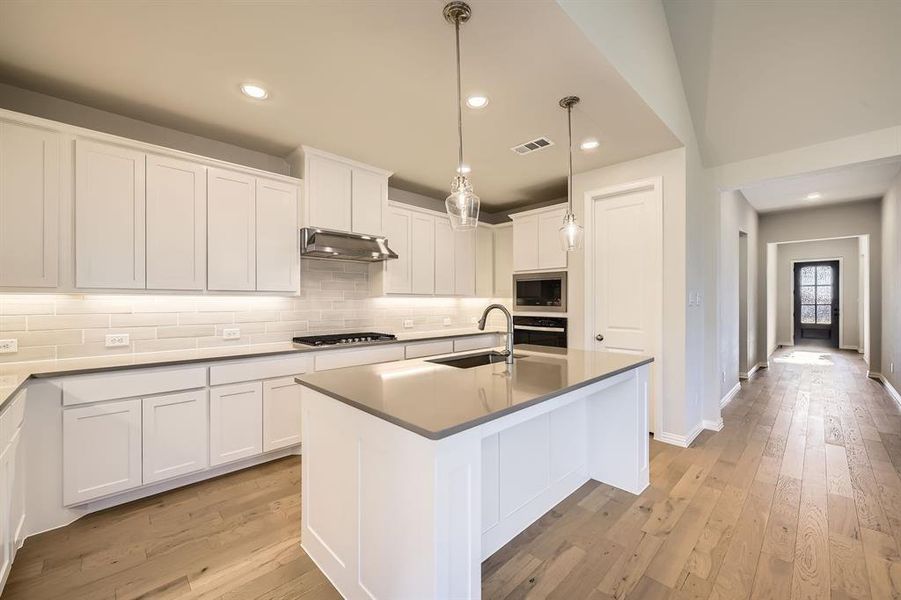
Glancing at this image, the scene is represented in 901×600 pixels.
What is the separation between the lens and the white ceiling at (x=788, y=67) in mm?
2449

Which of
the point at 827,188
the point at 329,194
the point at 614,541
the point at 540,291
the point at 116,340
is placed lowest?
the point at 614,541

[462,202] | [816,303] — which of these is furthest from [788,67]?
[816,303]

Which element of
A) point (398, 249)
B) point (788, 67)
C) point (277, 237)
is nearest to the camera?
point (788, 67)

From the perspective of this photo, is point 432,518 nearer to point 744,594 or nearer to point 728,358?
point 744,594

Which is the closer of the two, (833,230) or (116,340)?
(116,340)

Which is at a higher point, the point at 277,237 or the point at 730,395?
the point at 277,237

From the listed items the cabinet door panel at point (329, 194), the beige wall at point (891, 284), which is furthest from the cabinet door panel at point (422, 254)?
the beige wall at point (891, 284)

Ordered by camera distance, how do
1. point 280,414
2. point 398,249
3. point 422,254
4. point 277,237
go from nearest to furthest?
point 280,414
point 277,237
point 398,249
point 422,254

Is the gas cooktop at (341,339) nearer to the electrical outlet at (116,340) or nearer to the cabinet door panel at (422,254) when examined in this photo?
the cabinet door panel at (422,254)

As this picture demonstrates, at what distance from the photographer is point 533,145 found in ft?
10.6

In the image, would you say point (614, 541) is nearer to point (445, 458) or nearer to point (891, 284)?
point (445, 458)

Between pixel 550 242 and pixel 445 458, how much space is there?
3461mm

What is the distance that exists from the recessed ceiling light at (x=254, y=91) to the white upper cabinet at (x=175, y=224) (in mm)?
767

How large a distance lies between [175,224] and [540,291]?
11.3 feet
